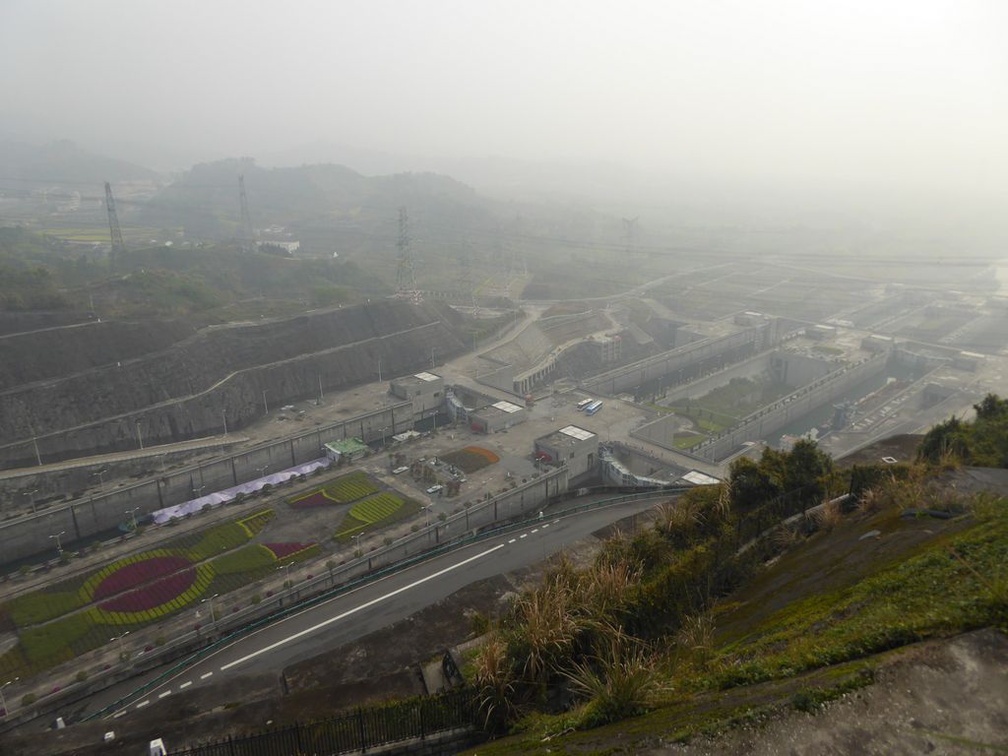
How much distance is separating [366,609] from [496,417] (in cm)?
1712

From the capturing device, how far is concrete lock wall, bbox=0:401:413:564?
23812 millimetres

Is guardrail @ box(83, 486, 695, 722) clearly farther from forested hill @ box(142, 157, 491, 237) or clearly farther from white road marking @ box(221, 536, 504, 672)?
forested hill @ box(142, 157, 491, 237)

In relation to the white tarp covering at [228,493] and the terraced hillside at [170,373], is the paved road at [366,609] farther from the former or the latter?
the terraced hillside at [170,373]

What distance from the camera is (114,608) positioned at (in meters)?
19.2

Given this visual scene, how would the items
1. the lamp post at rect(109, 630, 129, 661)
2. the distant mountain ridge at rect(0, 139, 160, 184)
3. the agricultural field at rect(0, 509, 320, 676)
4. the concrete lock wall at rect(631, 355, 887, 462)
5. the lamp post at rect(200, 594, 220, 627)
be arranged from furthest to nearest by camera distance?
the distant mountain ridge at rect(0, 139, 160, 184) < the concrete lock wall at rect(631, 355, 887, 462) < the lamp post at rect(200, 594, 220, 627) < the agricultural field at rect(0, 509, 320, 676) < the lamp post at rect(109, 630, 129, 661)

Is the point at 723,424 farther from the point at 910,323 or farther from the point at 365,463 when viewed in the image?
the point at 910,323

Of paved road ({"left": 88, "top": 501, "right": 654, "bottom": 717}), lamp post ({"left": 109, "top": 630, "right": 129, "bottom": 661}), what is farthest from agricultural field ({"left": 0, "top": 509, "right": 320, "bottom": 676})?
paved road ({"left": 88, "top": 501, "right": 654, "bottom": 717})

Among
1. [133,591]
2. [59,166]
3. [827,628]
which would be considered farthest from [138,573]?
[59,166]

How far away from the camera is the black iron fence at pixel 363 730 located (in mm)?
7574

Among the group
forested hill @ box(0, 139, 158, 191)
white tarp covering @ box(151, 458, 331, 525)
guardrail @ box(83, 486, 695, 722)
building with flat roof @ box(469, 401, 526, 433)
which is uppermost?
forested hill @ box(0, 139, 158, 191)

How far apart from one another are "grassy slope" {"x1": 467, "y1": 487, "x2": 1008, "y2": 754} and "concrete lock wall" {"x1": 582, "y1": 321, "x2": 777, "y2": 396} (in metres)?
31.3

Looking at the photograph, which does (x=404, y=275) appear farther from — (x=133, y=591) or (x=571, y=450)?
(x=133, y=591)

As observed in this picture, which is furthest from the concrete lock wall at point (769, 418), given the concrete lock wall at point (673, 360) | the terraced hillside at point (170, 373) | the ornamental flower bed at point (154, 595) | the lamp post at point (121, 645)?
the lamp post at point (121, 645)

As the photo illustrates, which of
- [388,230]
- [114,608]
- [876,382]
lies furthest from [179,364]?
[388,230]
